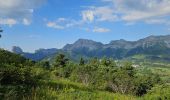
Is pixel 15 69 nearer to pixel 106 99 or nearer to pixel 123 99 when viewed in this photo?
pixel 106 99

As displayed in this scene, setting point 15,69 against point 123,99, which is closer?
point 15,69

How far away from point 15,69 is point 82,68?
3594 centimetres

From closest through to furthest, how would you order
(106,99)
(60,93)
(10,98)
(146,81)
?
(10,98), (60,93), (106,99), (146,81)

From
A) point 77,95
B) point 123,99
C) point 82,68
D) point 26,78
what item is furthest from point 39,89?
point 82,68

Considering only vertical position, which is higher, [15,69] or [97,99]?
[15,69]

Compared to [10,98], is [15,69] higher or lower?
higher

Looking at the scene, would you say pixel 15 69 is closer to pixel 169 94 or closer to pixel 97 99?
pixel 97 99

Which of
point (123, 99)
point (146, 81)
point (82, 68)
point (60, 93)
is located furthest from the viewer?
point (146, 81)

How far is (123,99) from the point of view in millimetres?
18078

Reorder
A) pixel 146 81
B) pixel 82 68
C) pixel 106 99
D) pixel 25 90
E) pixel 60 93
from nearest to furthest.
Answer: pixel 25 90
pixel 60 93
pixel 106 99
pixel 82 68
pixel 146 81

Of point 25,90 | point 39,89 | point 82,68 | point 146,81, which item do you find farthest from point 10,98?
point 146,81

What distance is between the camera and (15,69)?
14.0m

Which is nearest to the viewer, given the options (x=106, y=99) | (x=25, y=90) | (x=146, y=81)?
(x=25, y=90)

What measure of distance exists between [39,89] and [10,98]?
282cm
